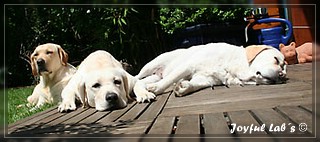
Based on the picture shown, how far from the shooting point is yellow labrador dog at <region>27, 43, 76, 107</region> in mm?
1716

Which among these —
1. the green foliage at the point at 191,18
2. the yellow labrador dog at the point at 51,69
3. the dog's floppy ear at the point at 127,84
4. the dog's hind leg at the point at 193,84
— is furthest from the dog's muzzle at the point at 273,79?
the yellow labrador dog at the point at 51,69

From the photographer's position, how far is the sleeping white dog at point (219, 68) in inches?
58.8

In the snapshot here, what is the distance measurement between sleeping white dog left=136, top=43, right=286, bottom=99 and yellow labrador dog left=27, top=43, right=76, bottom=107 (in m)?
0.38

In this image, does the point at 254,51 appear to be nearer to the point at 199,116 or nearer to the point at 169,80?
the point at 169,80

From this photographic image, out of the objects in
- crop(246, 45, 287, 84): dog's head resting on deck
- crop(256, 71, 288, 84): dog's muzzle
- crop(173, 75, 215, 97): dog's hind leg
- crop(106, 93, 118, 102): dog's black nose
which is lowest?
crop(106, 93, 118, 102): dog's black nose

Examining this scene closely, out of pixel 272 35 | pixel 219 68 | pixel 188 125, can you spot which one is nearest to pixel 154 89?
pixel 219 68

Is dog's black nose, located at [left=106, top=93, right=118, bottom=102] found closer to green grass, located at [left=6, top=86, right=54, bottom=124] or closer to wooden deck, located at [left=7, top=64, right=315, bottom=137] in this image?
wooden deck, located at [left=7, top=64, right=315, bottom=137]

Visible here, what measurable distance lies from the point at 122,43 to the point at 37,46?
0.66 metres

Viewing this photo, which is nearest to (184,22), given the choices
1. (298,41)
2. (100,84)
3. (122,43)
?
(122,43)

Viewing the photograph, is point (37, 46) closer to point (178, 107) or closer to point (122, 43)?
point (122, 43)

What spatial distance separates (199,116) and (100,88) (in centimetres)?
51

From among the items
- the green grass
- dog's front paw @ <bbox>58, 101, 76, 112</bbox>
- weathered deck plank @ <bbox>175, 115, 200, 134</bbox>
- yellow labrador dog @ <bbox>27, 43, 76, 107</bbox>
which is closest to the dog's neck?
yellow labrador dog @ <bbox>27, 43, 76, 107</bbox>

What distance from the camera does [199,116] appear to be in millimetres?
967

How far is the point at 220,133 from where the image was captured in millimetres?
768
